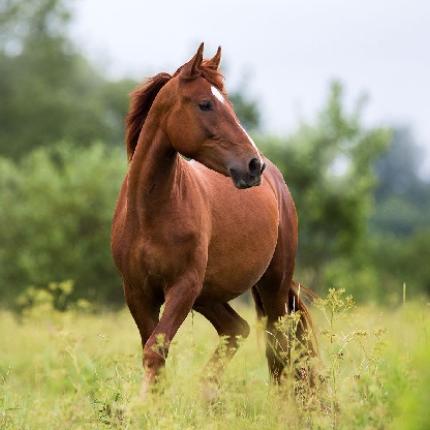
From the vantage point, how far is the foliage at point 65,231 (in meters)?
28.2

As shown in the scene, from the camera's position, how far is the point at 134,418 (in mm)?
5305

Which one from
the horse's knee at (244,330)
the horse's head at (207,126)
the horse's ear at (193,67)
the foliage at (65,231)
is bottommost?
the horse's knee at (244,330)

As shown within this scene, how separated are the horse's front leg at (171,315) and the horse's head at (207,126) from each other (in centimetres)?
80

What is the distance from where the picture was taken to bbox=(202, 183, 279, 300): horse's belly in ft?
23.9

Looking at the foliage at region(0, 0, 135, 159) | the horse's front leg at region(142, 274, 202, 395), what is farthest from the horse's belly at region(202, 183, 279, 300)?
the foliage at region(0, 0, 135, 159)

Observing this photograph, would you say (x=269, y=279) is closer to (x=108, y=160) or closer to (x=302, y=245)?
(x=108, y=160)

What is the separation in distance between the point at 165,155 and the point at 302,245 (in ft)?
96.0

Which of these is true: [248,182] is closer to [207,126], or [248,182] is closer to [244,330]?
[207,126]

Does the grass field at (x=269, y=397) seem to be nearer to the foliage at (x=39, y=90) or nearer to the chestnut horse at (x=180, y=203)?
the chestnut horse at (x=180, y=203)

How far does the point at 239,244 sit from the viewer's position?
748 cm

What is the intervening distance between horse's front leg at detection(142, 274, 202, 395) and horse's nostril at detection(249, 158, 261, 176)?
887mm

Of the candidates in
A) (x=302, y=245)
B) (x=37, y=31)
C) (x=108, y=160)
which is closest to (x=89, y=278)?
(x=108, y=160)

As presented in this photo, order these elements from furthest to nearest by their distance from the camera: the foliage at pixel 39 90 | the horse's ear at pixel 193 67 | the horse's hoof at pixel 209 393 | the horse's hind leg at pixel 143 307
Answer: the foliage at pixel 39 90 < the horse's hind leg at pixel 143 307 < the horse's ear at pixel 193 67 < the horse's hoof at pixel 209 393

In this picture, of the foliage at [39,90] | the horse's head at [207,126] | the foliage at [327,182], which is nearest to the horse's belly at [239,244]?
the horse's head at [207,126]
